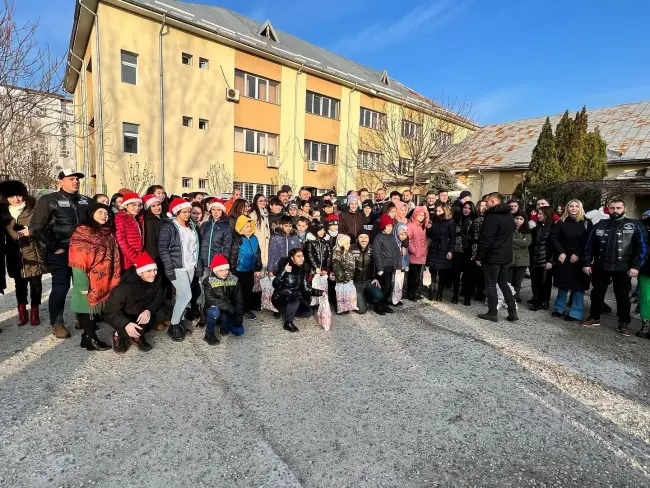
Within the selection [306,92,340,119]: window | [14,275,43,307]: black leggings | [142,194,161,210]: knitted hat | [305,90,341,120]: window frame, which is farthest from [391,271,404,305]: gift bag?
[306,92,340,119]: window

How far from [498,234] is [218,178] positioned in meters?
14.3

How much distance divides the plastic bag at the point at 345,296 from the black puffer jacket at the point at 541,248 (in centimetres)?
343

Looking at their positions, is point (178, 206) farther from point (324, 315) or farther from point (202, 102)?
point (202, 102)

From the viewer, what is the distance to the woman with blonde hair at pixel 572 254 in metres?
5.68

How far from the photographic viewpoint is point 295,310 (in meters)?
5.08

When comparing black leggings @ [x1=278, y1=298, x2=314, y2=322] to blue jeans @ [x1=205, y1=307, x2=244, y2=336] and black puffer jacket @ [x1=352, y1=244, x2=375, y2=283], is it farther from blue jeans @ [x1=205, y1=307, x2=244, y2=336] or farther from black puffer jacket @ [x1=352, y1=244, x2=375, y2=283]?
black puffer jacket @ [x1=352, y1=244, x2=375, y2=283]

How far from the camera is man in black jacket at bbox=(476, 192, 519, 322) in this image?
17.8 feet

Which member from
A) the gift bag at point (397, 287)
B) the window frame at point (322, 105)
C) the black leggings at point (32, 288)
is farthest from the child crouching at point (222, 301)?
the window frame at point (322, 105)

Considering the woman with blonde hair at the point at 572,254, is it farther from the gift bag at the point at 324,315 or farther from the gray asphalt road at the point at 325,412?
the gift bag at the point at 324,315

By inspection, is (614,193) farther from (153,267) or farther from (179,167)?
(179,167)

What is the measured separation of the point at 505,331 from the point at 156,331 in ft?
16.3

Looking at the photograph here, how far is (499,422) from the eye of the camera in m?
2.98

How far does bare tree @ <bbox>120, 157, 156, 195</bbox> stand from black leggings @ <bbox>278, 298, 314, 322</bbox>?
1205 cm

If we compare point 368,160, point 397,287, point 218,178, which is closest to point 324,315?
point 397,287
